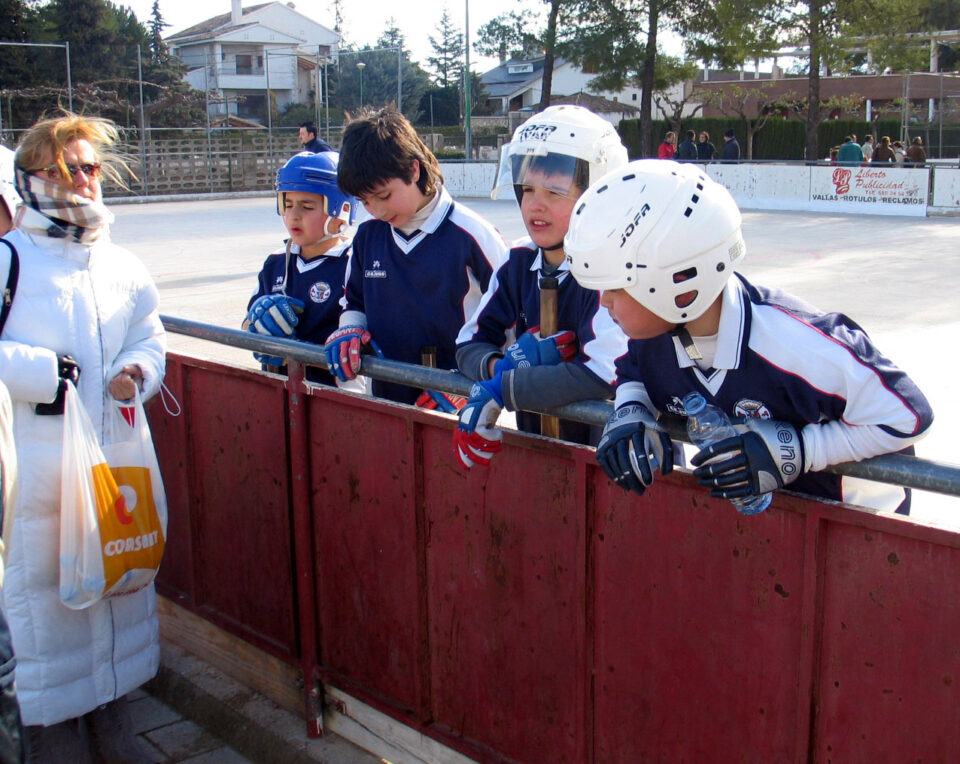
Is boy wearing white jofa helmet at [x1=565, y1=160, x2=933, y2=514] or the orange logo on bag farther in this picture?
the orange logo on bag

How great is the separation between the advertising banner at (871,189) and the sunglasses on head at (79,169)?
22.7m

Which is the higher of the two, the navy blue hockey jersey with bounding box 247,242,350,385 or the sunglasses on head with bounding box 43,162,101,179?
the sunglasses on head with bounding box 43,162,101,179

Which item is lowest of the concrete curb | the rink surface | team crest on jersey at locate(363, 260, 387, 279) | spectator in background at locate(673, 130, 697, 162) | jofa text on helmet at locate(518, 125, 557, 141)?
the concrete curb

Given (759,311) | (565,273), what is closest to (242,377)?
(565,273)

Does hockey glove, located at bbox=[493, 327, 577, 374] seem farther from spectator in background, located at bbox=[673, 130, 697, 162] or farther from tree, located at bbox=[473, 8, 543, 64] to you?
tree, located at bbox=[473, 8, 543, 64]

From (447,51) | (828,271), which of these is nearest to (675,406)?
(828,271)

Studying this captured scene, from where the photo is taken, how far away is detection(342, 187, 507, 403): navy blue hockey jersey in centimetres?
353

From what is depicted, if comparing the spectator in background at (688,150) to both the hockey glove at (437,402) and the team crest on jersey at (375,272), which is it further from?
the hockey glove at (437,402)

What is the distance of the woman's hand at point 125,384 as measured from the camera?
3.33 m

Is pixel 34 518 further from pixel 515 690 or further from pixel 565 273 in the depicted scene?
pixel 565 273

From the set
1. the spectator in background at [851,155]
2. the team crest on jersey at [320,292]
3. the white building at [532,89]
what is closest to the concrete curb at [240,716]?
the team crest on jersey at [320,292]

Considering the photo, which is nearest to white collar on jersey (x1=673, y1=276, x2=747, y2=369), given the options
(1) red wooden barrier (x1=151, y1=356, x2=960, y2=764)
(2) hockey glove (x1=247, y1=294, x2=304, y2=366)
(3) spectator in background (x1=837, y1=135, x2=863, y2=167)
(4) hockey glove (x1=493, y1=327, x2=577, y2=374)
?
(1) red wooden barrier (x1=151, y1=356, x2=960, y2=764)

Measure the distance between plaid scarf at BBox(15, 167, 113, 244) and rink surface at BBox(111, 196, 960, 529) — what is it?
3.31 metres

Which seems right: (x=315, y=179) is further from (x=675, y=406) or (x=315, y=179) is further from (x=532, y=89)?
(x=532, y=89)
